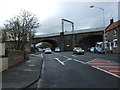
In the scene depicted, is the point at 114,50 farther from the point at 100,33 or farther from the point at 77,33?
the point at 77,33

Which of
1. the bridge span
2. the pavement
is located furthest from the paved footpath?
the bridge span

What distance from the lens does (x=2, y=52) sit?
12656mm

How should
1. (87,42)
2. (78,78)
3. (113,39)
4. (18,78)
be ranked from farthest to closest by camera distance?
1. (87,42)
2. (113,39)
3. (78,78)
4. (18,78)

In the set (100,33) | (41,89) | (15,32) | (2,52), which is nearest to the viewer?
(41,89)

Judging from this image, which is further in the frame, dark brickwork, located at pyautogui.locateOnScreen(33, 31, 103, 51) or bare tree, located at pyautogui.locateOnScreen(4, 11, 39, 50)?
dark brickwork, located at pyautogui.locateOnScreen(33, 31, 103, 51)

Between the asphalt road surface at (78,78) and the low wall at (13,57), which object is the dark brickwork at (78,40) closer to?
the low wall at (13,57)

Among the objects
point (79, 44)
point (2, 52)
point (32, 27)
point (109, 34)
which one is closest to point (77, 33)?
point (79, 44)

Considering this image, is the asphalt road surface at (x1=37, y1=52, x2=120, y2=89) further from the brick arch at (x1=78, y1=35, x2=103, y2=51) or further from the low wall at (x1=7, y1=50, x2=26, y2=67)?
the brick arch at (x1=78, y1=35, x2=103, y2=51)

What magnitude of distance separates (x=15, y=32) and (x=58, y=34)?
51.3 metres

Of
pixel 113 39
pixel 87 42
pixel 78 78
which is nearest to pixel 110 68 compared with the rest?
pixel 78 78

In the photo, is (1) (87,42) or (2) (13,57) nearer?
(2) (13,57)

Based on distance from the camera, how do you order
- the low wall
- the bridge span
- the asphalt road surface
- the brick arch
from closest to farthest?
the asphalt road surface → the low wall → the bridge span → the brick arch

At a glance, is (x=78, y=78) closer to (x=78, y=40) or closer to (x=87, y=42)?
(x=78, y=40)

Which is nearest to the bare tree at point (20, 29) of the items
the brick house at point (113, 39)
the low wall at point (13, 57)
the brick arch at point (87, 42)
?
the low wall at point (13, 57)
